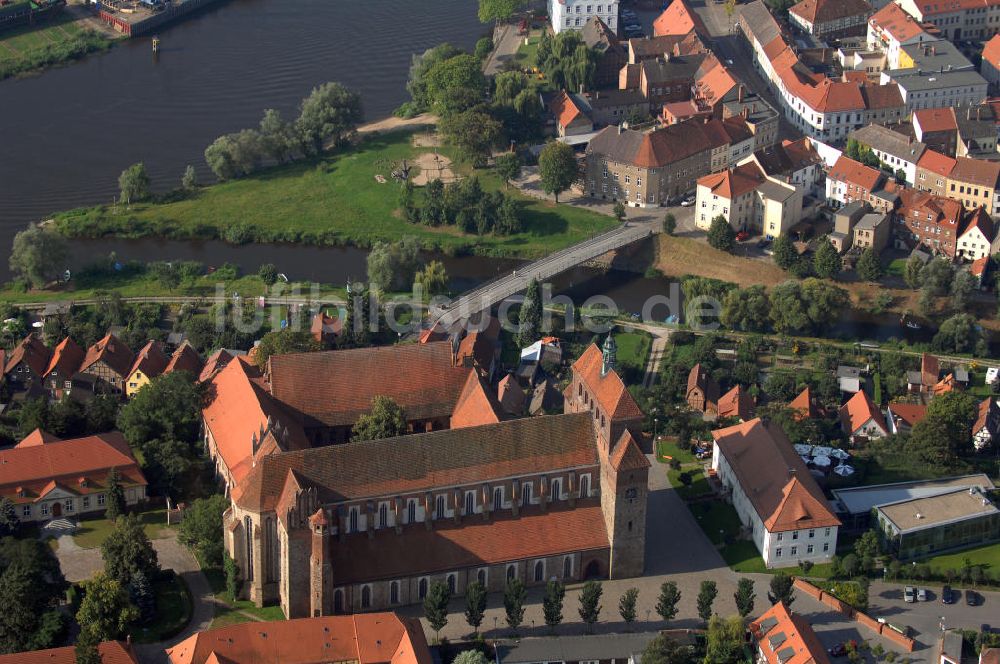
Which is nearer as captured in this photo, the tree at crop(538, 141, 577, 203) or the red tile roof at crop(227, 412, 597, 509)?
the red tile roof at crop(227, 412, 597, 509)

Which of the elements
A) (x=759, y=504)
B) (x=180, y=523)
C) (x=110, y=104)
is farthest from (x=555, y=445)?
(x=110, y=104)

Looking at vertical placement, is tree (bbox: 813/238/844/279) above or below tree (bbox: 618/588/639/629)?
above

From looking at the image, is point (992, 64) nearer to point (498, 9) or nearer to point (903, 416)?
point (498, 9)

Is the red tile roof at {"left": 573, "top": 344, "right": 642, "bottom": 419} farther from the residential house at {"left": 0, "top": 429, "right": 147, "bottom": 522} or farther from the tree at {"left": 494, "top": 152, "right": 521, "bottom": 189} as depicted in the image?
the tree at {"left": 494, "top": 152, "right": 521, "bottom": 189}

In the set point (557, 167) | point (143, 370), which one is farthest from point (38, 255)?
point (557, 167)

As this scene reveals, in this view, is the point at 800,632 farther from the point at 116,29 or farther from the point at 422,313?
the point at 116,29

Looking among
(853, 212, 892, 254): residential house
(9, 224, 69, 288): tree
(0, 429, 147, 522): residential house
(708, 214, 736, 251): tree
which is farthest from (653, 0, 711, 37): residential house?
(0, 429, 147, 522): residential house
